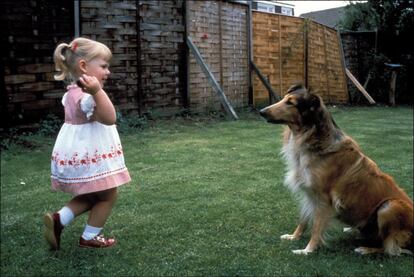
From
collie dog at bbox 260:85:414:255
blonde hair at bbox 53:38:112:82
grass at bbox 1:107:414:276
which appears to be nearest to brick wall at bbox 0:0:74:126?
grass at bbox 1:107:414:276

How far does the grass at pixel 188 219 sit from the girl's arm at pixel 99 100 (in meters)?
1.03

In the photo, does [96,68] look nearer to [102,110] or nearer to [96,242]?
[102,110]

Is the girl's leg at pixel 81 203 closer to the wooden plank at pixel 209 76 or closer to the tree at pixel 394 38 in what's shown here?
the wooden plank at pixel 209 76

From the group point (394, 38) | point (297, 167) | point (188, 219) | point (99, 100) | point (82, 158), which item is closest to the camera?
point (99, 100)

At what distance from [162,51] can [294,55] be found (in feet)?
17.6

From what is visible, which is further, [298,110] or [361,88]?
[361,88]

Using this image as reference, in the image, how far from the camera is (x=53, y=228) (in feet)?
11.0

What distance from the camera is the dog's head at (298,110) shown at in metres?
3.80

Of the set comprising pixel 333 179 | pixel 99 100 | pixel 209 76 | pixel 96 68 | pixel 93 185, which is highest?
pixel 209 76

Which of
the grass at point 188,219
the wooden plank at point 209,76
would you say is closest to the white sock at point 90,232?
the grass at point 188,219

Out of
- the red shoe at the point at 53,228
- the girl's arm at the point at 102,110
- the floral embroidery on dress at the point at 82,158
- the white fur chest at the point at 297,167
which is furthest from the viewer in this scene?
the white fur chest at the point at 297,167

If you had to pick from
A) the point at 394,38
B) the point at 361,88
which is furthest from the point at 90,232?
the point at 394,38

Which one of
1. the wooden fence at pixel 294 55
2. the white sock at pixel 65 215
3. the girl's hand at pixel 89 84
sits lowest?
the white sock at pixel 65 215

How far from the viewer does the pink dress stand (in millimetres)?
3084
